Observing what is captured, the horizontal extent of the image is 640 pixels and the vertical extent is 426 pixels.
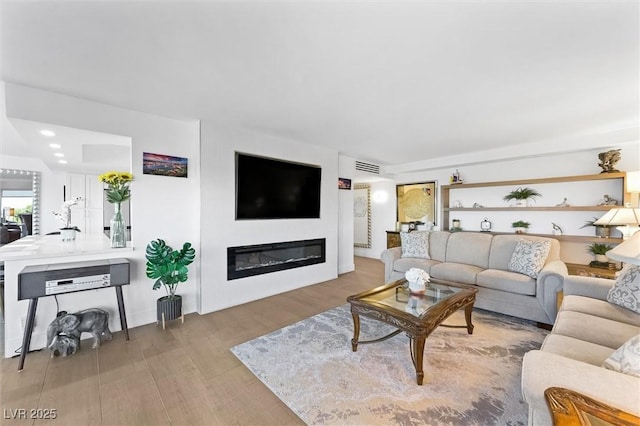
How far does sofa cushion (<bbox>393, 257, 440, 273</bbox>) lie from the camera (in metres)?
3.86

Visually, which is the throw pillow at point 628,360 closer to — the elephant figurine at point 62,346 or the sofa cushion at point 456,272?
the sofa cushion at point 456,272

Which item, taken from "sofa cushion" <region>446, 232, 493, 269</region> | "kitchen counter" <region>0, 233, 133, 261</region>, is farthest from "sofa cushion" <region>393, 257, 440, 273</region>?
"kitchen counter" <region>0, 233, 133, 261</region>

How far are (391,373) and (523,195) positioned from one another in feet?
14.0

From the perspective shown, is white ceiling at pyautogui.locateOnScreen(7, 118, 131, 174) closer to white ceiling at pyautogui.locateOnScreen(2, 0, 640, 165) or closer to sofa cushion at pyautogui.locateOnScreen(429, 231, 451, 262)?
white ceiling at pyautogui.locateOnScreen(2, 0, 640, 165)

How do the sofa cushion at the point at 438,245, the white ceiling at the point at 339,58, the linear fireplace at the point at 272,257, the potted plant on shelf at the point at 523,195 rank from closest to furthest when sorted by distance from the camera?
the white ceiling at the point at 339,58 → the linear fireplace at the point at 272,257 → the sofa cushion at the point at 438,245 → the potted plant on shelf at the point at 523,195

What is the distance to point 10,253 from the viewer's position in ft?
7.69

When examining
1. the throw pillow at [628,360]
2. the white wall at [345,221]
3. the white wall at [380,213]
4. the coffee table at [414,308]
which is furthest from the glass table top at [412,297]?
the white wall at [380,213]

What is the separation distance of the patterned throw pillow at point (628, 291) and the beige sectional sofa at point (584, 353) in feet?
0.16

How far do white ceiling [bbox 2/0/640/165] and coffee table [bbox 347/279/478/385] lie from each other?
196cm

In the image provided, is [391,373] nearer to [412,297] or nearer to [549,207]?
[412,297]

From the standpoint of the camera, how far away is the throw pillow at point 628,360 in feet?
3.59

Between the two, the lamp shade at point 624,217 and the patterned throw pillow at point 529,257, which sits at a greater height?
the lamp shade at point 624,217

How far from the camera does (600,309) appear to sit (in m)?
2.10

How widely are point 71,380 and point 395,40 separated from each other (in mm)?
3436
